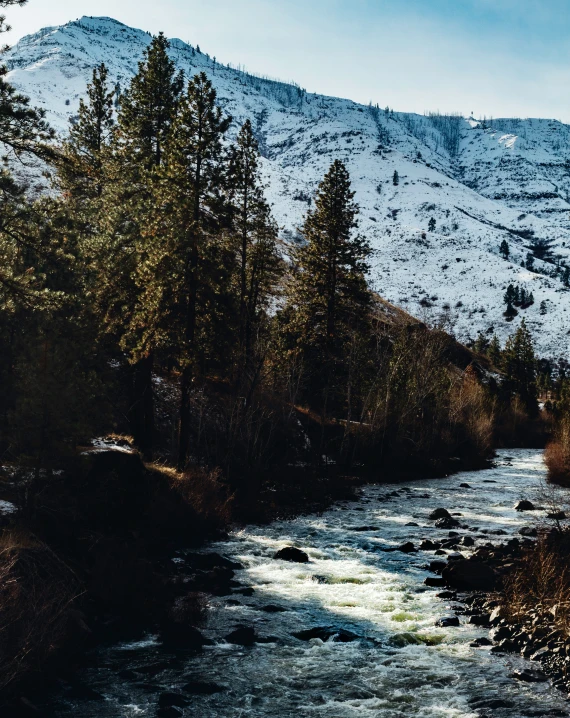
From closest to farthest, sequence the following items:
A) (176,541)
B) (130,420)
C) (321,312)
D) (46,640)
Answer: (46,640) → (176,541) → (130,420) → (321,312)

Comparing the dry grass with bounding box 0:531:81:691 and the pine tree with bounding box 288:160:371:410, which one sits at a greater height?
the pine tree with bounding box 288:160:371:410

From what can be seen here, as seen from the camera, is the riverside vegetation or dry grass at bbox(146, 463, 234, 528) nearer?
the riverside vegetation

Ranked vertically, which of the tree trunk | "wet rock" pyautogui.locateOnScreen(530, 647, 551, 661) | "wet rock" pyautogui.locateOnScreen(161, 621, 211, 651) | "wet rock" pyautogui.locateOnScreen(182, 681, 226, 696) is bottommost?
"wet rock" pyautogui.locateOnScreen(161, 621, 211, 651)

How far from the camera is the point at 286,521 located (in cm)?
2372

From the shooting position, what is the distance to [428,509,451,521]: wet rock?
24219 millimetres

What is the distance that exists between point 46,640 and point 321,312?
31771mm

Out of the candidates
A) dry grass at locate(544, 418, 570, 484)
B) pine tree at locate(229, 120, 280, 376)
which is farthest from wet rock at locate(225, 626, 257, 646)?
dry grass at locate(544, 418, 570, 484)

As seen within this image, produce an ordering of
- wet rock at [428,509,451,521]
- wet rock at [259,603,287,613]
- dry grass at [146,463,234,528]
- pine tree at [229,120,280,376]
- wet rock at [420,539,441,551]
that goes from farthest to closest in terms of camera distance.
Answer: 1. pine tree at [229,120,280,376]
2. wet rock at [428,509,451,521]
3. dry grass at [146,463,234,528]
4. wet rock at [420,539,441,551]
5. wet rock at [259,603,287,613]

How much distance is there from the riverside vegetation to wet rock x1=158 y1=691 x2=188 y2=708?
6.63ft

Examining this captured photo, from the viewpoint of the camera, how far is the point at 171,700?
955cm

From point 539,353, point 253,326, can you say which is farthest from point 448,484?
point 539,353

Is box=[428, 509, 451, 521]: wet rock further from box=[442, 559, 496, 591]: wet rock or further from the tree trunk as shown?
the tree trunk

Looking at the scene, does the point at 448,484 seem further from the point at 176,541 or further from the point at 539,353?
the point at 539,353

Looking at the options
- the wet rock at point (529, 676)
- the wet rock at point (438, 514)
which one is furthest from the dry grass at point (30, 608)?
the wet rock at point (438, 514)
